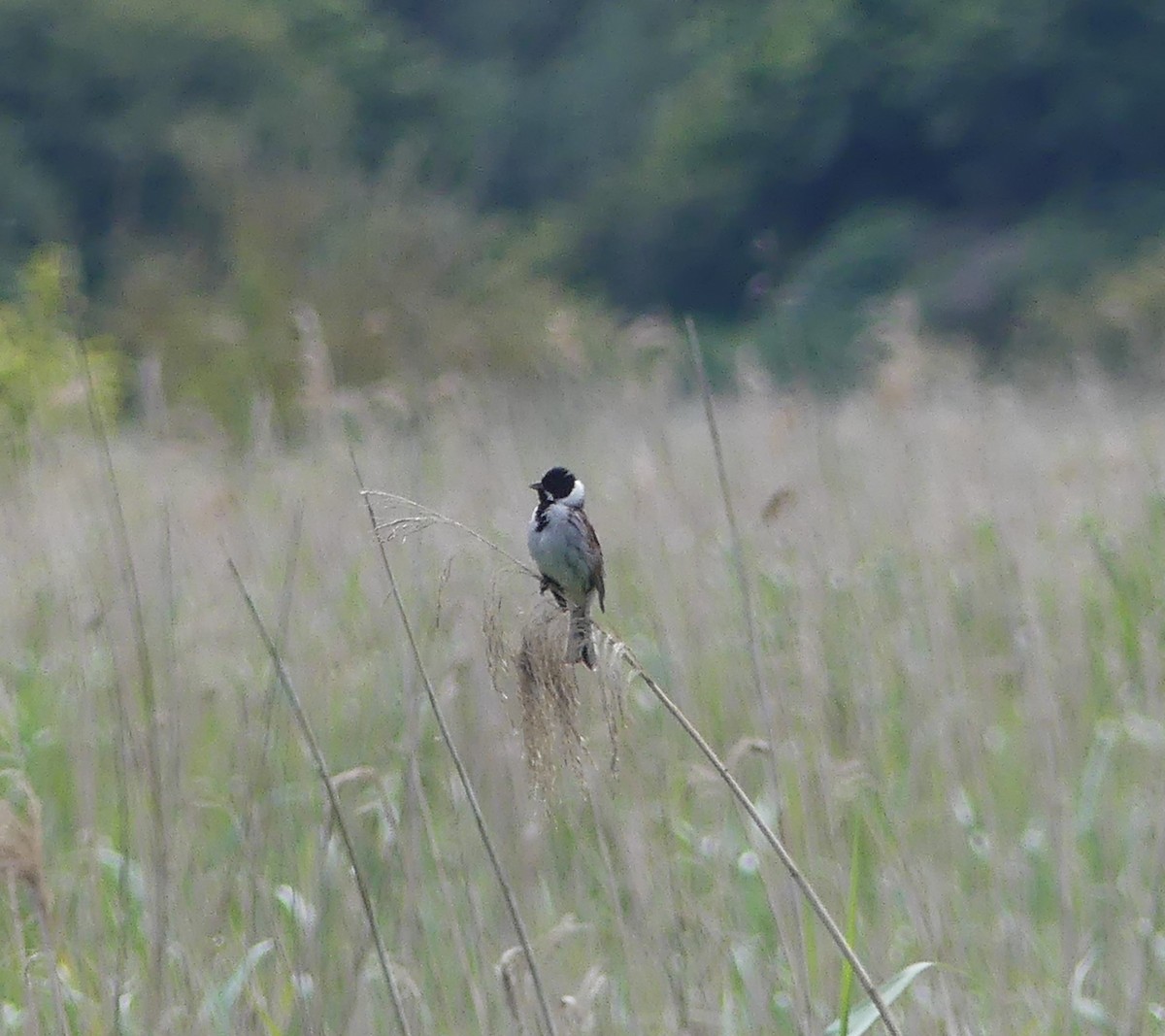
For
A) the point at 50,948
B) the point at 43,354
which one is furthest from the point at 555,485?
the point at 43,354

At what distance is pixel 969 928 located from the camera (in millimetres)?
3023

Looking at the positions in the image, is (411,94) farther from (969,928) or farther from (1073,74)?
(969,928)

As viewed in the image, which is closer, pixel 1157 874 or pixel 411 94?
pixel 1157 874

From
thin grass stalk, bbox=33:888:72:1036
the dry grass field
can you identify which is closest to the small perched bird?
the dry grass field

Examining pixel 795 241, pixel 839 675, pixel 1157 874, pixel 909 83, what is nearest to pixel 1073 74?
pixel 909 83

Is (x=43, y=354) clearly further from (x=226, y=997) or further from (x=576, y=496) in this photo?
(x=226, y=997)

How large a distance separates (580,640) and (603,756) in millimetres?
1807

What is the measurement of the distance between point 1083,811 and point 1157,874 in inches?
66.4

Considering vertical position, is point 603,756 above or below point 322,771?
below

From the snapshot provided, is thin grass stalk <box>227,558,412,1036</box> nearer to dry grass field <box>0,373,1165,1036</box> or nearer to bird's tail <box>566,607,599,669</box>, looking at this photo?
dry grass field <box>0,373,1165,1036</box>

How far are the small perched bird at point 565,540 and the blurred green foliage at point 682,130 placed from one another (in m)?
17.2

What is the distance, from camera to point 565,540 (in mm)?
2510

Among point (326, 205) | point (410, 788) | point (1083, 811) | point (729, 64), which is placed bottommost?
point (1083, 811)

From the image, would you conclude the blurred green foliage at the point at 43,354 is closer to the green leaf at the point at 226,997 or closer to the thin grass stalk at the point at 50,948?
the green leaf at the point at 226,997
